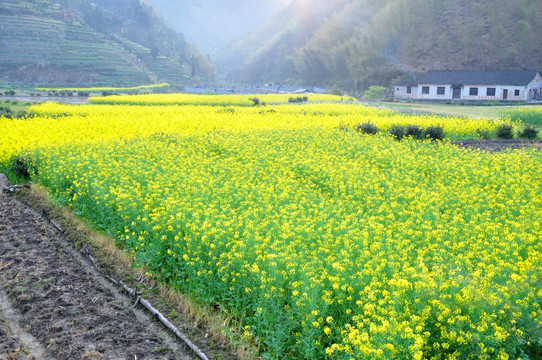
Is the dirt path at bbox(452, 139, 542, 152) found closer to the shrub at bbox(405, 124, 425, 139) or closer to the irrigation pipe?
the shrub at bbox(405, 124, 425, 139)

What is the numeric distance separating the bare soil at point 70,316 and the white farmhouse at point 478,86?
2454 inches

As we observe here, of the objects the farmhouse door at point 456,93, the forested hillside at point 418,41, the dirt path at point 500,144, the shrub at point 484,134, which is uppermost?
the forested hillside at point 418,41

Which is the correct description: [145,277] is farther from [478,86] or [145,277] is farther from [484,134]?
[478,86]

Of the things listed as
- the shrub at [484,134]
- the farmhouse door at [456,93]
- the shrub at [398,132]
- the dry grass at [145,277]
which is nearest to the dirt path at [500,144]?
the shrub at [484,134]

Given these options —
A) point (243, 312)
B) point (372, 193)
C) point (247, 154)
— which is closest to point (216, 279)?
point (243, 312)

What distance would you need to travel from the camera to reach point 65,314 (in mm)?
7355

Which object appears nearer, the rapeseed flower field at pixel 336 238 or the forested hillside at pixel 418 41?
the rapeseed flower field at pixel 336 238

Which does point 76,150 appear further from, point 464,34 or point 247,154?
point 464,34

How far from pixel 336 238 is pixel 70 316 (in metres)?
4.49

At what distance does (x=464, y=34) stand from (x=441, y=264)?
9395 cm

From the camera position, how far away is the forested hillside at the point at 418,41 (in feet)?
269

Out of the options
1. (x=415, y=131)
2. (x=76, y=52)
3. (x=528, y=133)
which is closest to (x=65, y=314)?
(x=415, y=131)

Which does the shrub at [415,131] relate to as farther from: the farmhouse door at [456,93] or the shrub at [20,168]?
the farmhouse door at [456,93]

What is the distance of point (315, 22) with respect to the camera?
490 feet
